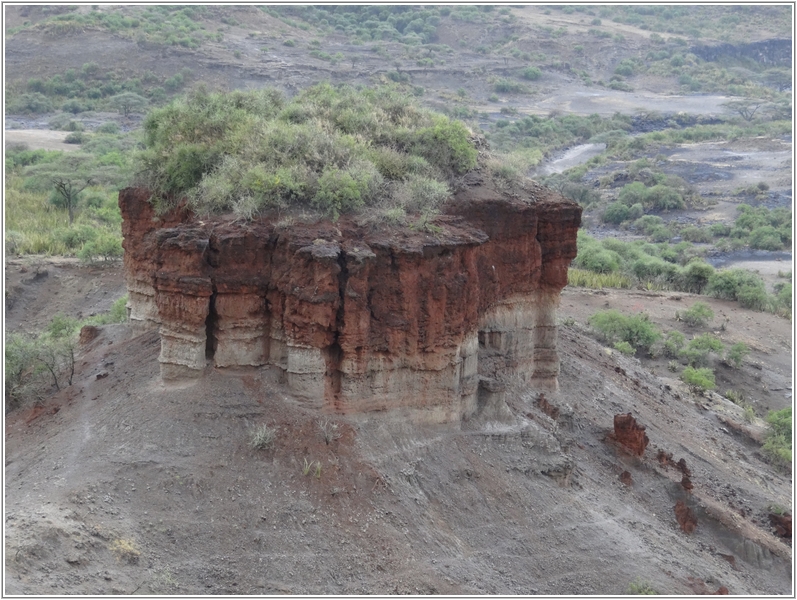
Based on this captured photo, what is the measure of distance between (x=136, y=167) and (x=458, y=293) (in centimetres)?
760

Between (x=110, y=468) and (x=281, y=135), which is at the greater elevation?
(x=281, y=135)

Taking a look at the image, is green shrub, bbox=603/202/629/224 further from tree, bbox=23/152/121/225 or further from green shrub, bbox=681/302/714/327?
tree, bbox=23/152/121/225

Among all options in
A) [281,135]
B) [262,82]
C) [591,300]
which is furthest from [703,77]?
[281,135]

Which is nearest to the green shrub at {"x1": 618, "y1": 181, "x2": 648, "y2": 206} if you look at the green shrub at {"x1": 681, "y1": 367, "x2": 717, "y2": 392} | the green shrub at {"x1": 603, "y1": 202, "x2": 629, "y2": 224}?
the green shrub at {"x1": 603, "y1": 202, "x2": 629, "y2": 224}

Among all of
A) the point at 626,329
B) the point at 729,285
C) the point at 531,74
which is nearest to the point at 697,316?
the point at 729,285

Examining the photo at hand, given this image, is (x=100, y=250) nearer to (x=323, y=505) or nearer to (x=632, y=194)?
(x=323, y=505)

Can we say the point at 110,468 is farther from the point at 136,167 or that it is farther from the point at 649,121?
the point at 649,121

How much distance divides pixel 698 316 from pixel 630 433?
19.1 m

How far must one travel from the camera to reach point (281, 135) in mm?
18297

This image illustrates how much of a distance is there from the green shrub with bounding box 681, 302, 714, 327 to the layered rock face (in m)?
22.2

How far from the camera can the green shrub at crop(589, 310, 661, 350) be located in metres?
33.8

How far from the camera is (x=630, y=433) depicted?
67.9 ft

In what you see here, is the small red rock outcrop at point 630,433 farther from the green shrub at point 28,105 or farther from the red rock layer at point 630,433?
the green shrub at point 28,105

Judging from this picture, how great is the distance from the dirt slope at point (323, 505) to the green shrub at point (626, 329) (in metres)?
13.3
